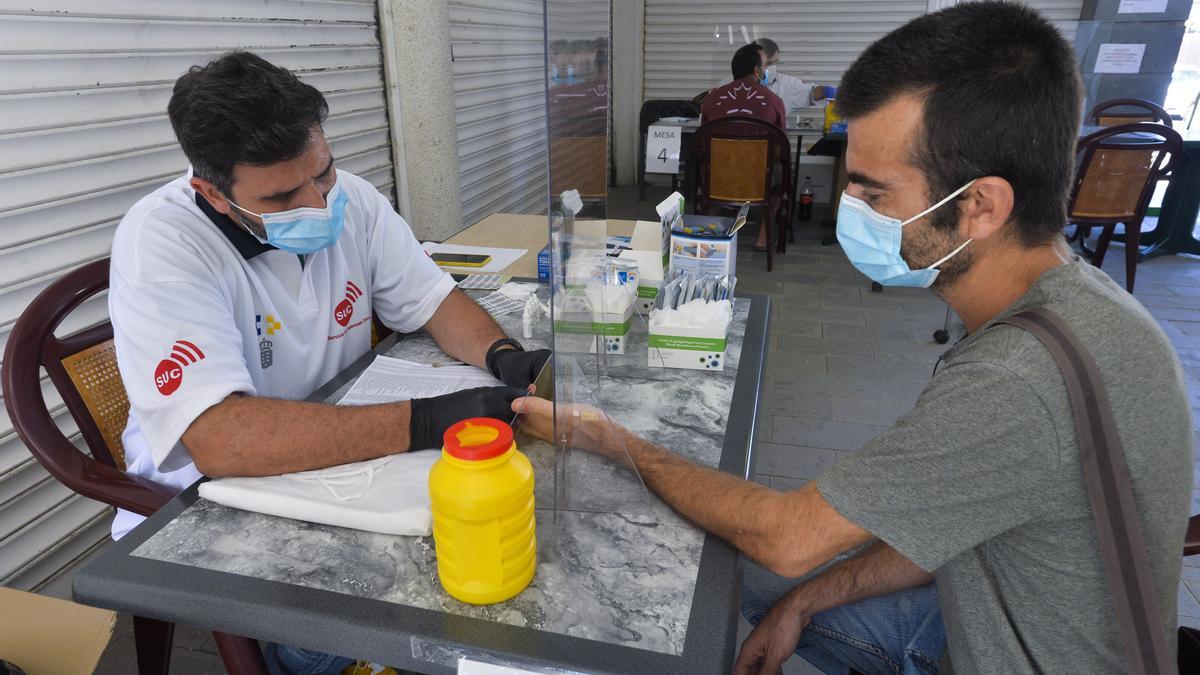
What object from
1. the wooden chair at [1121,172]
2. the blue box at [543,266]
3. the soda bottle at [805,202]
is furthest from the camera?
the soda bottle at [805,202]

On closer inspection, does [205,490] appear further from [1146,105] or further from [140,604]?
[1146,105]

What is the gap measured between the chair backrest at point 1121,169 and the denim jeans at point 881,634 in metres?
3.62

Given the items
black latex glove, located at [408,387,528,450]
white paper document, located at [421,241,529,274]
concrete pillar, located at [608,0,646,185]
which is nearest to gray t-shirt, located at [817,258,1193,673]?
black latex glove, located at [408,387,528,450]

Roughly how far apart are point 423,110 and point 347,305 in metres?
2.45

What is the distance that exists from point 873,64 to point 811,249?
498cm

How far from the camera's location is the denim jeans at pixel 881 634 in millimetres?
1221

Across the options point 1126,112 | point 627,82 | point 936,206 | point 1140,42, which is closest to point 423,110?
point 936,206

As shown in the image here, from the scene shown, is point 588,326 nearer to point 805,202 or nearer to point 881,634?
point 881,634

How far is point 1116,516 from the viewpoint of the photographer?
2.60ft

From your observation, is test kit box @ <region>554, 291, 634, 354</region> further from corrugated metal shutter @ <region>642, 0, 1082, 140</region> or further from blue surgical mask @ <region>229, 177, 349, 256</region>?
corrugated metal shutter @ <region>642, 0, 1082, 140</region>

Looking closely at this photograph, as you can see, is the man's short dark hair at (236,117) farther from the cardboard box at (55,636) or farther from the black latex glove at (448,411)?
the cardboard box at (55,636)

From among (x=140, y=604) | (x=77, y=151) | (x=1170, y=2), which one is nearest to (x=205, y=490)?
(x=140, y=604)

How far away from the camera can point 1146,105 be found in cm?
537

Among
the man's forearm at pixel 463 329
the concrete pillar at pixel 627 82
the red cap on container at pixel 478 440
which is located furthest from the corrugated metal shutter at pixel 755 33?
the red cap on container at pixel 478 440
